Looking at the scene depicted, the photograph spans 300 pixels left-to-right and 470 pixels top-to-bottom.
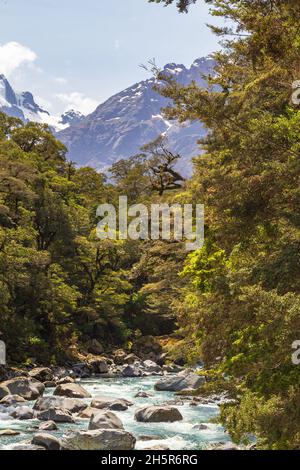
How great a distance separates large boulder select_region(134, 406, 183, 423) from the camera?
59.9ft

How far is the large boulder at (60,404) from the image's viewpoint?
1945cm

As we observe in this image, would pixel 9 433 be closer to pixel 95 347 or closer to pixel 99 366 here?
pixel 99 366

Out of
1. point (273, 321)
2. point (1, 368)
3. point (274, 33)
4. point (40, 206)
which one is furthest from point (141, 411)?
point (40, 206)

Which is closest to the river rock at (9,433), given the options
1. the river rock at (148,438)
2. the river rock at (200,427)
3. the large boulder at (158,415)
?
the river rock at (148,438)

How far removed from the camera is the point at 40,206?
38062 mm

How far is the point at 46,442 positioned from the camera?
1425 centimetres

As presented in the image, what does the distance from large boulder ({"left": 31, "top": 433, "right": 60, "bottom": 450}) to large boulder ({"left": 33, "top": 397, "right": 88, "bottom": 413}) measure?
4693mm

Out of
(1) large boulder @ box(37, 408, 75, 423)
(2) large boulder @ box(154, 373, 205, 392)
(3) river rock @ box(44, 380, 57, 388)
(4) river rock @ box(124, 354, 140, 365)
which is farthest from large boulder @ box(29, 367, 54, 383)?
(4) river rock @ box(124, 354, 140, 365)

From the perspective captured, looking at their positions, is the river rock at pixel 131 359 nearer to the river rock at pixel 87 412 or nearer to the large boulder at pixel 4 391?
the large boulder at pixel 4 391

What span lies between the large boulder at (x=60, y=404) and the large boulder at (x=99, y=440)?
16.6ft

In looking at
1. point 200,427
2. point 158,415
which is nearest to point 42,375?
point 158,415

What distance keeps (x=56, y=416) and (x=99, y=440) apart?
14.6 ft

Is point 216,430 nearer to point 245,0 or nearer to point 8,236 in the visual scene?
point 245,0

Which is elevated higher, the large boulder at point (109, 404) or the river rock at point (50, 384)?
the large boulder at point (109, 404)
